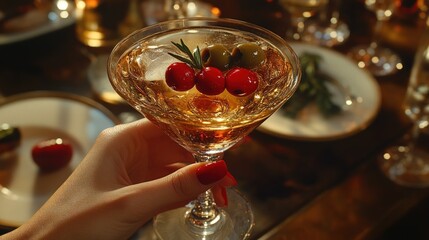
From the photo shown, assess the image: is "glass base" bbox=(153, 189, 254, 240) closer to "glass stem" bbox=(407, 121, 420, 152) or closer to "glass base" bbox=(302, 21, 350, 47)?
"glass stem" bbox=(407, 121, 420, 152)

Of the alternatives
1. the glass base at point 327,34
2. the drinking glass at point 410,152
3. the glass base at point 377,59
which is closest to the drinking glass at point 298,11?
the glass base at point 327,34

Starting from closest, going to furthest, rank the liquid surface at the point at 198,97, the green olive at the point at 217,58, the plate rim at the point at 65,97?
the liquid surface at the point at 198,97, the green olive at the point at 217,58, the plate rim at the point at 65,97

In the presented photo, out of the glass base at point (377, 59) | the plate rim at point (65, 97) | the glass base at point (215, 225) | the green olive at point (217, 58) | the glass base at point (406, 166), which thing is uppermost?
the green olive at point (217, 58)

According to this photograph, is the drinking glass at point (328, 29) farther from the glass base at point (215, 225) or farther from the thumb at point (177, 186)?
the thumb at point (177, 186)

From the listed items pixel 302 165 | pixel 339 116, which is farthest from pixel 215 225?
pixel 339 116

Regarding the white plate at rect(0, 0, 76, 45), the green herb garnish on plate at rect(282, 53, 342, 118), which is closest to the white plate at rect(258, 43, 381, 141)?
the green herb garnish on plate at rect(282, 53, 342, 118)

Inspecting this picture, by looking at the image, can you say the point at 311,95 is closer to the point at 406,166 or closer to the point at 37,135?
the point at 406,166

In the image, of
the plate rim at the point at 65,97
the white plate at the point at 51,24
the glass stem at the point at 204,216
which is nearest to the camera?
the glass stem at the point at 204,216
